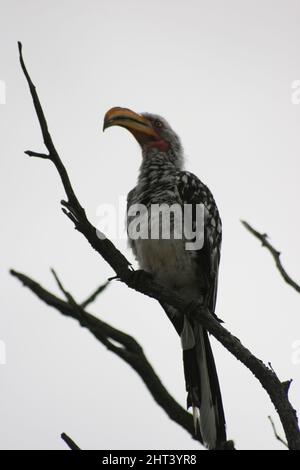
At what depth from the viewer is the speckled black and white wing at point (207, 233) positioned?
5711 millimetres

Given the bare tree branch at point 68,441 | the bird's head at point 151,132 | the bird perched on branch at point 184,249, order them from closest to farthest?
the bare tree branch at point 68,441
the bird perched on branch at point 184,249
the bird's head at point 151,132

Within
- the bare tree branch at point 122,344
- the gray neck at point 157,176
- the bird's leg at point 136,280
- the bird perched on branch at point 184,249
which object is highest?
the gray neck at point 157,176

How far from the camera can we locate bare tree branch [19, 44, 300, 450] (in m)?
3.19

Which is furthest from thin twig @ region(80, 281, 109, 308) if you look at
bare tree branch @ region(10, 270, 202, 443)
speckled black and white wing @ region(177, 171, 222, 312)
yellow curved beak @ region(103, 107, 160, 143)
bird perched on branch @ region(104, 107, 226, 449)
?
yellow curved beak @ region(103, 107, 160, 143)

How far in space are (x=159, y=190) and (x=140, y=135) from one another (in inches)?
45.7

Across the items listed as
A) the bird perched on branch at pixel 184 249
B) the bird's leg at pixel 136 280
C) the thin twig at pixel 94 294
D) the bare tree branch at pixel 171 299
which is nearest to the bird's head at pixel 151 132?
the bird perched on branch at pixel 184 249

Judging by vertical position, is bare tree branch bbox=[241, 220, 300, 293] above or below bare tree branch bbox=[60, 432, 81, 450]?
above

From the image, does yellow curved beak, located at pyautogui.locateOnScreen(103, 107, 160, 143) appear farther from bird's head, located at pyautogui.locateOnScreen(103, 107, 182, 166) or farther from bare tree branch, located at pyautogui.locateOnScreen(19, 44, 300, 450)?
bare tree branch, located at pyautogui.locateOnScreen(19, 44, 300, 450)

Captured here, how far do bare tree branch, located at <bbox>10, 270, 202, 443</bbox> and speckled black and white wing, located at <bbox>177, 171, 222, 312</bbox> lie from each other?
260 centimetres

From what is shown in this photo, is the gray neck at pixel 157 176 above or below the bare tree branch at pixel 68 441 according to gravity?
above

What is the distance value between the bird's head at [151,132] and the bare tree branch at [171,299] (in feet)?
6.60

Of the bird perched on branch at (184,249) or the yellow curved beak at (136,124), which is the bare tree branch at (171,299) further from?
the yellow curved beak at (136,124)
